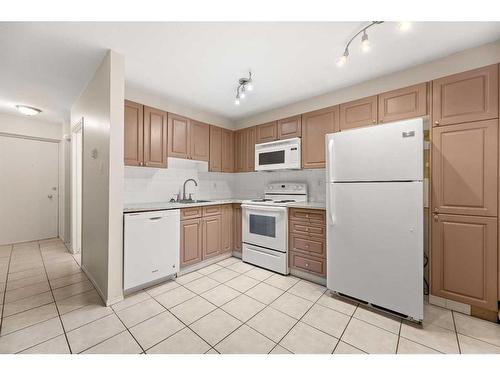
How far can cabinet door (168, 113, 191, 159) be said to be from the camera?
2922mm

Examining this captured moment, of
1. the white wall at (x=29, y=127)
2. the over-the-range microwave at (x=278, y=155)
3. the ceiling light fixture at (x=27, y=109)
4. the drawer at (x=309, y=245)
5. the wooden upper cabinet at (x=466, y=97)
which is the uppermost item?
the ceiling light fixture at (x=27, y=109)

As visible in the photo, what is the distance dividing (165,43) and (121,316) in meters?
2.35

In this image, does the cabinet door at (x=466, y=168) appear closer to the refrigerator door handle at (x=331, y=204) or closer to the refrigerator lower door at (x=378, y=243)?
the refrigerator lower door at (x=378, y=243)

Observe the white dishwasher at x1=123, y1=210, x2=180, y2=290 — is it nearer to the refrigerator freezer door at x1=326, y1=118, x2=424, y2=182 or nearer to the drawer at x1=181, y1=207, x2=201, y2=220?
the drawer at x1=181, y1=207, x2=201, y2=220

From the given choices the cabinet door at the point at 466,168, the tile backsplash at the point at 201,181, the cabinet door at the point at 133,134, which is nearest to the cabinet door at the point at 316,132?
the tile backsplash at the point at 201,181

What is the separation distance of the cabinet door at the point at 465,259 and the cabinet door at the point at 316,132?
54.0 inches

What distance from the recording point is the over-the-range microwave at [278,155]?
295 centimetres

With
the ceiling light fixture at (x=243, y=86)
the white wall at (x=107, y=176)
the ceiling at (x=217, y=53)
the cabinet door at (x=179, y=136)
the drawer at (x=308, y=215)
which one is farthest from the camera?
the cabinet door at (x=179, y=136)

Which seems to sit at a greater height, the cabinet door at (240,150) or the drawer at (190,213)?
the cabinet door at (240,150)

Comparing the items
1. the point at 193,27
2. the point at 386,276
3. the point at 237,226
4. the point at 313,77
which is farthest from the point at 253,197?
the point at 193,27

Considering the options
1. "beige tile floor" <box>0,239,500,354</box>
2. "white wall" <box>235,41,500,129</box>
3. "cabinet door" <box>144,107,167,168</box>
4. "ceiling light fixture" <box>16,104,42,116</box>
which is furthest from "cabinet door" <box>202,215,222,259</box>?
"ceiling light fixture" <box>16,104,42,116</box>

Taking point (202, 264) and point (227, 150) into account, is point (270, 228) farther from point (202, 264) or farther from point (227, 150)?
point (227, 150)

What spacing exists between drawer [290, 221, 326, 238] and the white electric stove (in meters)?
0.10
